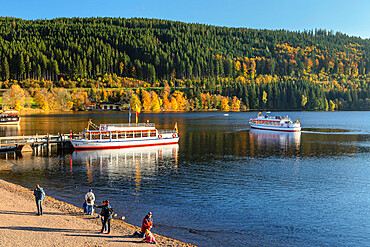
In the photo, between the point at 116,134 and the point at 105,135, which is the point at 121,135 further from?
the point at 105,135

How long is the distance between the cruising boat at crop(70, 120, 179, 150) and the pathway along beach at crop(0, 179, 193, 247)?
139ft

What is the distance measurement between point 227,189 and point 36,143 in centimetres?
5008

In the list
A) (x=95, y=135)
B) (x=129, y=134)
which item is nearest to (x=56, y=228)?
(x=95, y=135)

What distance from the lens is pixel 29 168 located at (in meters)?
57.2

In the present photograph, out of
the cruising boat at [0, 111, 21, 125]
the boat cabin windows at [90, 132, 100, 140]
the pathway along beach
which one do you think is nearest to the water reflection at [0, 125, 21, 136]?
the cruising boat at [0, 111, 21, 125]

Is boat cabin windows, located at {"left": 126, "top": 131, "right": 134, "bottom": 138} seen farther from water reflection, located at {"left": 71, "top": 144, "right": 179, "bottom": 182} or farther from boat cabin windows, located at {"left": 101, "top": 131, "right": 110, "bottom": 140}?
boat cabin windows, located at {"left": 101, "top": 131, "right": 110, "bottom": 140}

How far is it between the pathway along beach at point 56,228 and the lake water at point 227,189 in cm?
340

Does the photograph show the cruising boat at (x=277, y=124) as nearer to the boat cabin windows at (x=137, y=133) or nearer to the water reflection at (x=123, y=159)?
the water reflection at (x=123, y=159)

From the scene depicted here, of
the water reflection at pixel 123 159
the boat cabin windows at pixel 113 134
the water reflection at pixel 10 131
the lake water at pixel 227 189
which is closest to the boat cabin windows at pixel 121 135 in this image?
the boat cabin windows at pixel 113 134

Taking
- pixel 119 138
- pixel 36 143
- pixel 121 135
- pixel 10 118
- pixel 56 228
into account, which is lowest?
pixel 56 228

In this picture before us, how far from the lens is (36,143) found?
7656 cm

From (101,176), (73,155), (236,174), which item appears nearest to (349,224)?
(236,174)

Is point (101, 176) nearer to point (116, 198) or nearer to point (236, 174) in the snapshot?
point (116, 198)

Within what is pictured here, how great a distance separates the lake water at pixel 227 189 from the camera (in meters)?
30.7
